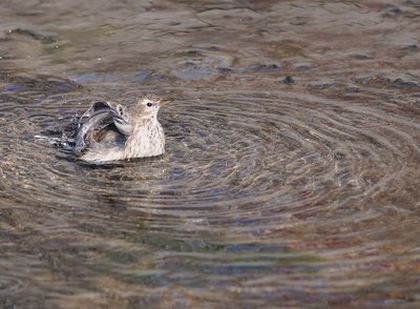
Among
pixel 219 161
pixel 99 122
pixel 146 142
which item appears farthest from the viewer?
pixel 99 122

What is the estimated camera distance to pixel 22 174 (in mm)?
7691

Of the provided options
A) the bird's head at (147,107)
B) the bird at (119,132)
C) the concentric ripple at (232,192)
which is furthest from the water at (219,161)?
the bird's head at (147,107)

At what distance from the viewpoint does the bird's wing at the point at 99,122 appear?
8.53 meters

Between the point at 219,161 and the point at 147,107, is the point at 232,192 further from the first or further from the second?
the point at 147,107

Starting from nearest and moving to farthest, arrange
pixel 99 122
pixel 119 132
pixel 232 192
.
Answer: pixel 232 192 → pixel 99 122 → pixel 119 132

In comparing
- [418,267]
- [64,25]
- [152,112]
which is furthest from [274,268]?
[64,25]

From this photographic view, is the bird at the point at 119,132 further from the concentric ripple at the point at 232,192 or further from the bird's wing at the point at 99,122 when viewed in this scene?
the concentric ripple at the point at 232,192

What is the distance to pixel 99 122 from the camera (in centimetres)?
867

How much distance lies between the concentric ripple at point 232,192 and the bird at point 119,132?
0.15 m

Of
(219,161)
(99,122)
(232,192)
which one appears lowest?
(99,122)

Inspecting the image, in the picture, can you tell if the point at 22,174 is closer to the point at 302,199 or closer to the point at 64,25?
the point at 302,199

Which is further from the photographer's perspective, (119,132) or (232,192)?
(119,132)

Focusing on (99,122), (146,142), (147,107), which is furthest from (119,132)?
(146,142)

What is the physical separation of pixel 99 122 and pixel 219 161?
1237 mm
